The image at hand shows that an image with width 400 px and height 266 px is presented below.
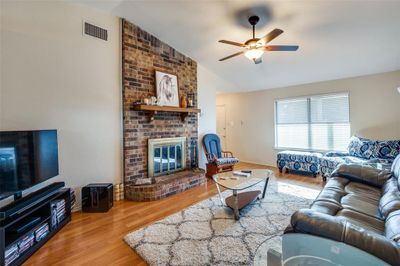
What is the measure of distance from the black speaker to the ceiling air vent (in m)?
2.33

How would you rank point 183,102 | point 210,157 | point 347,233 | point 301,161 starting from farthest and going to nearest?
point 210,157 < point 301,161 < point 183,102 < point 347,233

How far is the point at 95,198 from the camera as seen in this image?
2.96m

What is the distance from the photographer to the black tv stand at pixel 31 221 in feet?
5.87

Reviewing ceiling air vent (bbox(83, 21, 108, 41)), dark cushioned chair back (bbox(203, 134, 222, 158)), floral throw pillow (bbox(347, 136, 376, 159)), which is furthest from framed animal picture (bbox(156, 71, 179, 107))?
floral throw pillow (bbox(347, 136, 376, 159))

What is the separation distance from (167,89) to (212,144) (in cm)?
179

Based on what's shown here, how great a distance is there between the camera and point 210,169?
16.0 ft

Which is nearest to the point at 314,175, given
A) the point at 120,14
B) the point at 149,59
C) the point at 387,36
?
the point at 387,36

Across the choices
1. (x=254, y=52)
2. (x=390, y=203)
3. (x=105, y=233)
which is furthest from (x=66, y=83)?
(x=390, y=203)

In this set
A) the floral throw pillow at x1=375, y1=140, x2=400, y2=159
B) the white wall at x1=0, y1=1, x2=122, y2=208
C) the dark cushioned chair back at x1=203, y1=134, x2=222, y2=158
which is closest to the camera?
the white wall at x1=0, y1=1, x2=122, y2=208

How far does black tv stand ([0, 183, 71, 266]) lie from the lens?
1788 millimetres

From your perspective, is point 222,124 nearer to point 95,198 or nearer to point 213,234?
point 95,198

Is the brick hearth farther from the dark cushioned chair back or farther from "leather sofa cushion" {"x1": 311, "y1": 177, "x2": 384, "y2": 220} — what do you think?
"leather sofa cushion" {"x1": 311, "y1": 177, "x2": 384, "y2": 220}

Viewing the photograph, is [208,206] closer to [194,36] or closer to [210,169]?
[210,169]

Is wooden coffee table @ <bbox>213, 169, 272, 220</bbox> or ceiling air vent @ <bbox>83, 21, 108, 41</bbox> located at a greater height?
ceiling air vent @ <bbox>83, 21, 108, 41</bbox>
